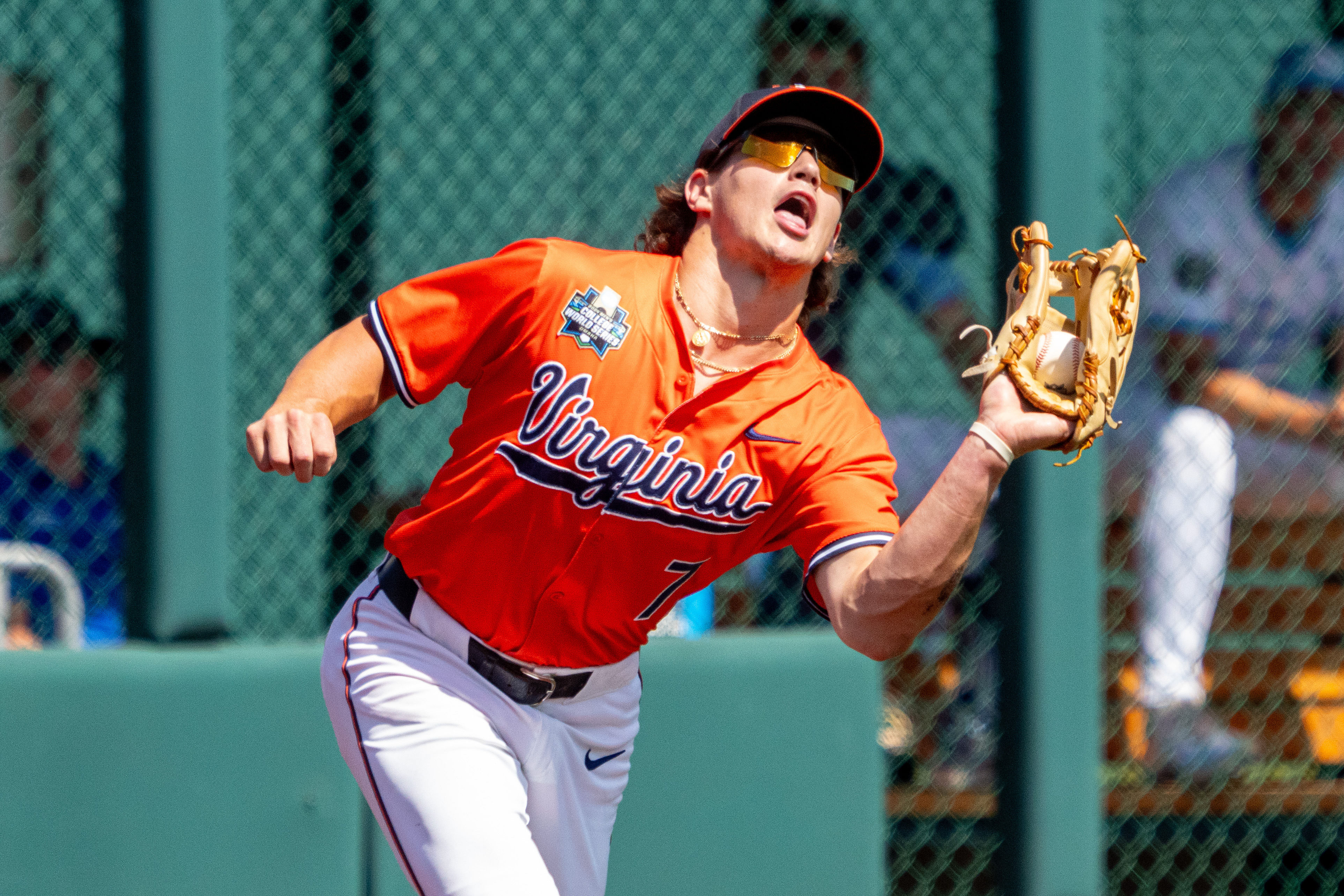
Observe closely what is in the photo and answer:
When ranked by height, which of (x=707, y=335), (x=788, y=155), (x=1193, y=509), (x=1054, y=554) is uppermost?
(x=788, y=155)

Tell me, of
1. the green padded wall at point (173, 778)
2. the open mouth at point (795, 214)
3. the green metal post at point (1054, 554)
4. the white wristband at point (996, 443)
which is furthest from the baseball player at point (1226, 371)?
the green padded wall at point (173, 778)

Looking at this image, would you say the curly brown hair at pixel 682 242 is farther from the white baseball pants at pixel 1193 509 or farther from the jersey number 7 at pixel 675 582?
the white baseball pants at pixel 1193 509

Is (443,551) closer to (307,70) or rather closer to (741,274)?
(741,274)

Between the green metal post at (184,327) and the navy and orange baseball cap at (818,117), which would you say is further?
the green metal post at (184,327)

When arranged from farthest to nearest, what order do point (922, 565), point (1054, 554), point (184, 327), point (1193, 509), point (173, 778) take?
point (1193, 509), point (1054, 554), point (184, 327), point (173, 778), point (922, 565)

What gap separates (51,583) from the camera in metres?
3.50

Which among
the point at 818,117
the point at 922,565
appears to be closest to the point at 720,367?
the point at 818,117

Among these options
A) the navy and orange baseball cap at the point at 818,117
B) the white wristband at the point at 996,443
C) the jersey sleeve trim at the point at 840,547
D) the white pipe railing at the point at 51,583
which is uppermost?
the navy and orange baseball cap at the point at 818,117

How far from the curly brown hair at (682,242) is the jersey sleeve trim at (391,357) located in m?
0.62

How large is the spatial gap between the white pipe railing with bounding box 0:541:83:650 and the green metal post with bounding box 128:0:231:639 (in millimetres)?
208

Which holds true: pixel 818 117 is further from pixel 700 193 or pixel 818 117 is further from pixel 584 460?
pixel 584 460

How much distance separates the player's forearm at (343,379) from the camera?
2256mm

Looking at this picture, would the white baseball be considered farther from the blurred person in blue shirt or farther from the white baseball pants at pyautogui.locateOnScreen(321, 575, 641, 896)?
the blurred person in blue shirt

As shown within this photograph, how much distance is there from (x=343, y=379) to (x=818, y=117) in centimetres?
102
